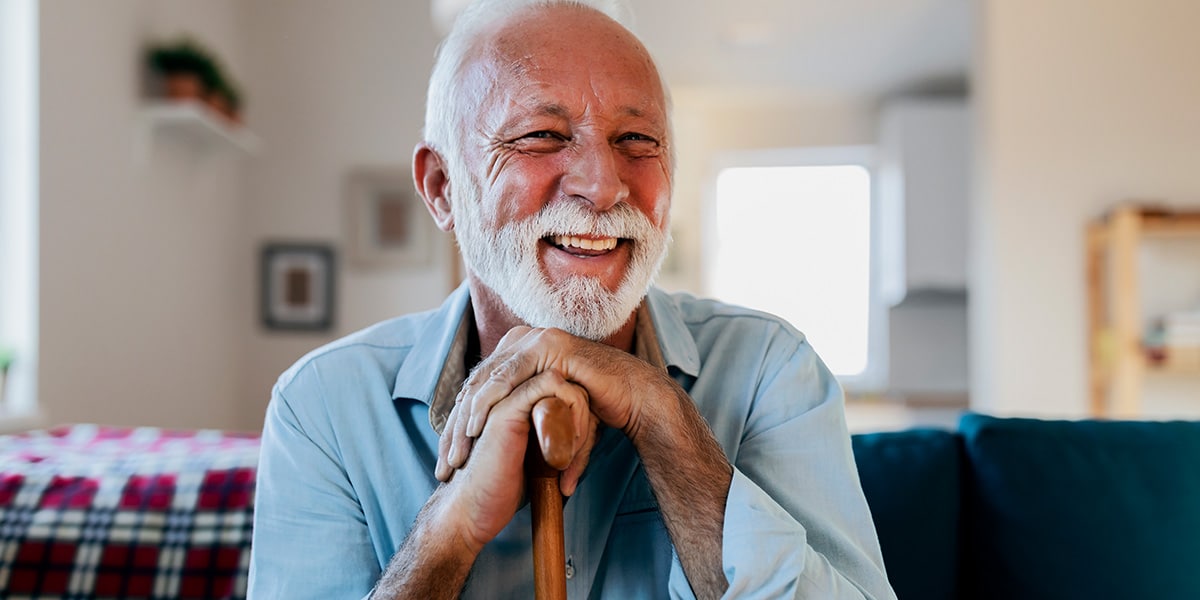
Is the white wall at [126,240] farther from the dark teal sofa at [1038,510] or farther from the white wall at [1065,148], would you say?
the white wall at [1065,148]

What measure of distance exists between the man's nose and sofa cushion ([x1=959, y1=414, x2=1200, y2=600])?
0.70 metres

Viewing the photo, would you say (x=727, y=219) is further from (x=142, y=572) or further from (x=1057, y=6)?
(x=142, y=572)

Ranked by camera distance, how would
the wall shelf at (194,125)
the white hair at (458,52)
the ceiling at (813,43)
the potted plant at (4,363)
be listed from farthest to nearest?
the ceiling at (813,43) < the wall shelf at (194,125) < the potted plant at (4,363) < the white hair at (458,52)

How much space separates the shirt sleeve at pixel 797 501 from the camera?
0.87m

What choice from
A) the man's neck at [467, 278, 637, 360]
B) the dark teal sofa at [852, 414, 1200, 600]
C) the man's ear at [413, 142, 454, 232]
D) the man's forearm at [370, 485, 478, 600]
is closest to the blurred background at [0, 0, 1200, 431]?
the man's ear at [413, 142, 454, 232]

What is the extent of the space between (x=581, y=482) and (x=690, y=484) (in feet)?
0.59

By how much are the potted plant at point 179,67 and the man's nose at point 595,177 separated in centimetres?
280

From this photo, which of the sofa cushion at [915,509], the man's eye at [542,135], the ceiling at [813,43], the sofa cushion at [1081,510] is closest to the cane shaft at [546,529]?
the man's eye at [542,135]

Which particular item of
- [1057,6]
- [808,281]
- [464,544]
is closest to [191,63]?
[464,544]

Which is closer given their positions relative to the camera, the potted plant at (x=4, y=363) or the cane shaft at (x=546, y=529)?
the cane shaft at (x=546, y=529)

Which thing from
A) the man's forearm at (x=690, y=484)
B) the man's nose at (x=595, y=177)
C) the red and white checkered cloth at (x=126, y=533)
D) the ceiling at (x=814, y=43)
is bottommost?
the red and white checkered cloth at (x=126, y=533)

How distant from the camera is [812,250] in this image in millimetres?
6012

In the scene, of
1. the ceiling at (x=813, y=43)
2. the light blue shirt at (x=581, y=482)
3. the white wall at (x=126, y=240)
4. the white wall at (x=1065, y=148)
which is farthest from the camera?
the ceiling at (x=813, y=43)

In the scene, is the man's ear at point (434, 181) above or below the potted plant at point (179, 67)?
below
